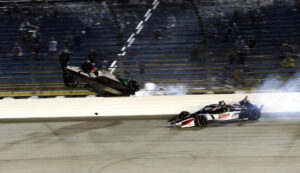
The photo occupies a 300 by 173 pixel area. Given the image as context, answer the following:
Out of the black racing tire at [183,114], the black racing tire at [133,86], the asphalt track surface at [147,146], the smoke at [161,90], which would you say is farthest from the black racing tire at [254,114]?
the black racing tire at [133,86]

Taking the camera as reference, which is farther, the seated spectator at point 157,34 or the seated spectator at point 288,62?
the seated spectator at point 157,34

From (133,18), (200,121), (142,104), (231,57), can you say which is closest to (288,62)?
(231,57)

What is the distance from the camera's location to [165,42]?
39.5 feet

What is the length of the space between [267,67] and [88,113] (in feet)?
15.0

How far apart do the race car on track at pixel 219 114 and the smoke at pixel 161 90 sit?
836 millimetres

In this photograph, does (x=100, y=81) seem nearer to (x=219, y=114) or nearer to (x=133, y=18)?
(x=219, y=114)

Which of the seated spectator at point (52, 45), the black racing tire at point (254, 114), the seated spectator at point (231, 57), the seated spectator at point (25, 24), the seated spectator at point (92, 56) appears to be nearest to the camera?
the black racing tire at point (254, 114)

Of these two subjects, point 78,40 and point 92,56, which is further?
point 78,40

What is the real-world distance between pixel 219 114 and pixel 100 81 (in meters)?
3.05

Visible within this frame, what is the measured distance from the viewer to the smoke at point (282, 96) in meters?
10.0

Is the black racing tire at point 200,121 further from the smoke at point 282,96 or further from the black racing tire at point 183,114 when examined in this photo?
the smoke at point 282,96

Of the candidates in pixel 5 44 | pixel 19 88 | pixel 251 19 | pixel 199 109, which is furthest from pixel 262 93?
pixel 5 44

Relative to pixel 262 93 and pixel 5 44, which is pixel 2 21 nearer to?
pixel 5 44

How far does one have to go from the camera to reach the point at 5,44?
41.5ft
